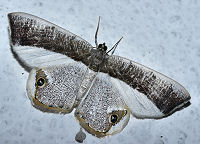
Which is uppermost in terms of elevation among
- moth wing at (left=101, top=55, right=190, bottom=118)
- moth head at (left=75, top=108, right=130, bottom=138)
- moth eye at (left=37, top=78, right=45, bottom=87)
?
moth wing at (left=101, top=55, right=190, bottom=118)

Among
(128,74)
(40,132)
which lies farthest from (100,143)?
(128,74)

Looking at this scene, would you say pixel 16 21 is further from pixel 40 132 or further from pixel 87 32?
pixel 40 132

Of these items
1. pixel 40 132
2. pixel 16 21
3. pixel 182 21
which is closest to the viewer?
pixel 16 21

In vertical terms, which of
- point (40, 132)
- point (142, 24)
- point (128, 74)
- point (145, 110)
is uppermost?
point (142, 24)

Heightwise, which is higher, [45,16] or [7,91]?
[45,16]

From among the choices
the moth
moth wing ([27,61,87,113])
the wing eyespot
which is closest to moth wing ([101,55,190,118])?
the moth

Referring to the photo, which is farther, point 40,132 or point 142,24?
point 142,24

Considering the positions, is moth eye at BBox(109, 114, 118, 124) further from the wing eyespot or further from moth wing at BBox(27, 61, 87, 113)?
the wing eyespot

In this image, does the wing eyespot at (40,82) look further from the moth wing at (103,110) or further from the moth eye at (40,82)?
the moth wing at (103,110)
